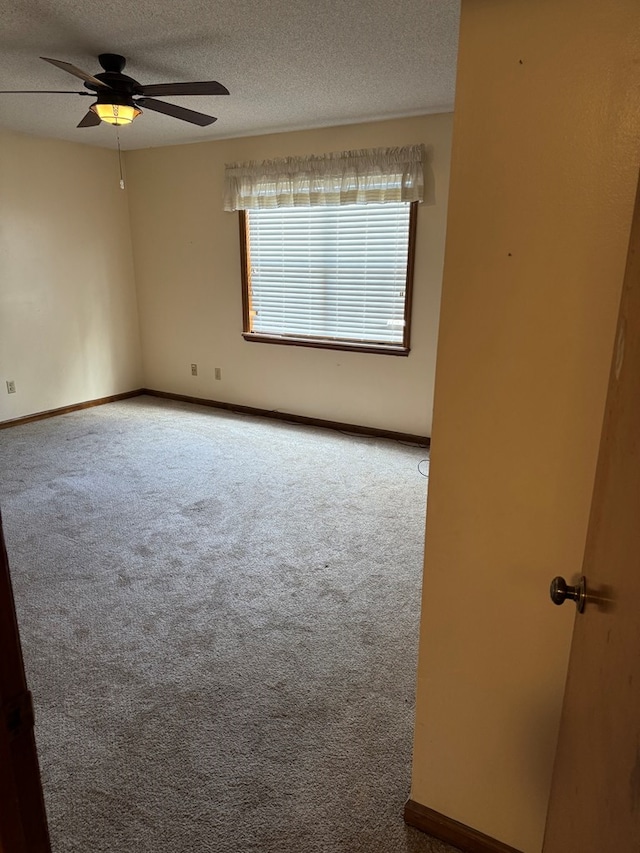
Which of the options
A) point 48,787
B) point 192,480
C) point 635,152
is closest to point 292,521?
point 192,480

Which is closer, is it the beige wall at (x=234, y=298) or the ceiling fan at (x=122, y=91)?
the ceiling fan at (x=122, y=91)

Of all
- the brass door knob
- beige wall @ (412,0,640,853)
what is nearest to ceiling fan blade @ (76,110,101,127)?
beige wall @ (412,0,640,853)

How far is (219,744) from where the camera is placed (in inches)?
64.8

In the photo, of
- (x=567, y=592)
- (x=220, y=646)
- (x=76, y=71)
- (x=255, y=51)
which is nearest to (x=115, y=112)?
(x=76, y=71)

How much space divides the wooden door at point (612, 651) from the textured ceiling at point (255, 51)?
2205 millimetres

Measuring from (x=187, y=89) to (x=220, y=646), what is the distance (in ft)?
8.41

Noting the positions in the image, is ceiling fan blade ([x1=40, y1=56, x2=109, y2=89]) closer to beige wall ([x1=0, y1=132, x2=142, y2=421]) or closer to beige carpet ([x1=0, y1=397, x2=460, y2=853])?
beige carpet ([x1=0, y1=397, x2=460, y2=853])

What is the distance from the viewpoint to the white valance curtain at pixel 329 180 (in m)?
3.99

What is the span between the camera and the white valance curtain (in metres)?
3.99

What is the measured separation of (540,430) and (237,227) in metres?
4.45

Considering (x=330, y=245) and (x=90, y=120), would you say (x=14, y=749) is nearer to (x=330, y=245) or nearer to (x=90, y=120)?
(x=90, y=120)

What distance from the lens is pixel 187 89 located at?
2609 mm

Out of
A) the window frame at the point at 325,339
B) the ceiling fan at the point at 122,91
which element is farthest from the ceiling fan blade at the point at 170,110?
the window frame at the point at 325,339

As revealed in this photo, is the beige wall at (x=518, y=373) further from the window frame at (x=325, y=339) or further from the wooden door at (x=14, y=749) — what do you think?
the window frame at (x=325, y=339)
